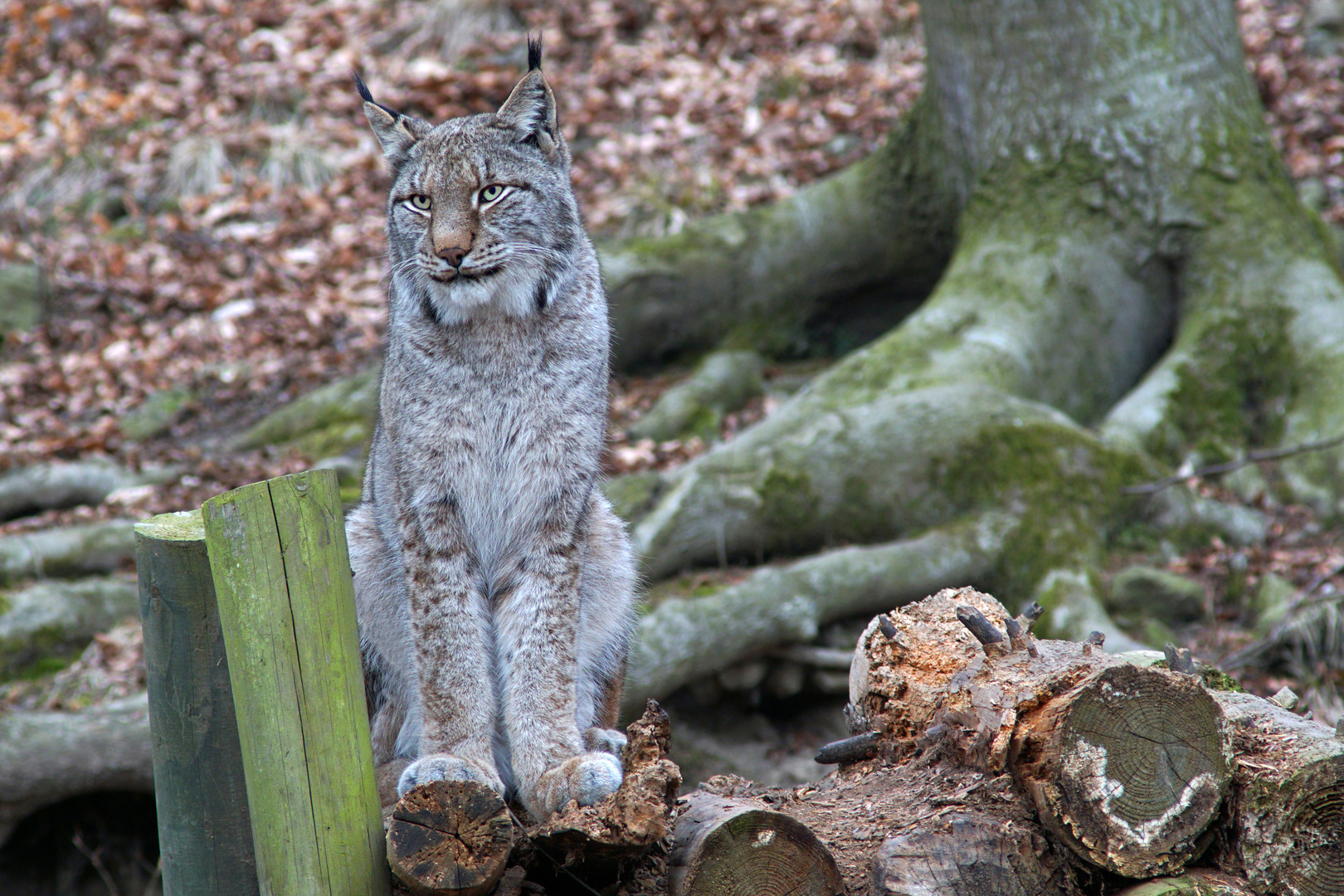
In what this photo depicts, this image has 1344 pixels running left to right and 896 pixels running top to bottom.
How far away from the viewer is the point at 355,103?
10555mm

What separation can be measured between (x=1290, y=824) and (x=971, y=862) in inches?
28.0

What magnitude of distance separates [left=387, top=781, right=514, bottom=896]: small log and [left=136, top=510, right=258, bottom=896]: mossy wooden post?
0.51 metres

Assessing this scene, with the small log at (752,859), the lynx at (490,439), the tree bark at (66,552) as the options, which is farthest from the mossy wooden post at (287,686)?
the tree bark at (66,552)

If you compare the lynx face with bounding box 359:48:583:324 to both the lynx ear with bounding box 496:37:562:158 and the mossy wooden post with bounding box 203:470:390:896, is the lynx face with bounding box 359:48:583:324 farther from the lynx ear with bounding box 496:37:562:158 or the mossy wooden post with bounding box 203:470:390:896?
the mossy wooden post with bounding box 203:470:390:896

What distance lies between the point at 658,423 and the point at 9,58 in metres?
8.76

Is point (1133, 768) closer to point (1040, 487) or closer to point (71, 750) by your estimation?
point (1040, 487)

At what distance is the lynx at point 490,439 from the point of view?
10.4 ft

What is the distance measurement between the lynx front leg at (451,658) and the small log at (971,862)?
1118mm

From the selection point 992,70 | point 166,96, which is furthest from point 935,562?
point 166,96

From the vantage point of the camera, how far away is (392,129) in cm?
345

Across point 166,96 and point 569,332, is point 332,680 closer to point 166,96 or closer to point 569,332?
point 569,332

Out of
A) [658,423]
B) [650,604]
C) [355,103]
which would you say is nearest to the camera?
[650,604]

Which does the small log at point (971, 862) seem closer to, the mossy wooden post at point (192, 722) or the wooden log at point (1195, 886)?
the wooden log at point (1195, 886)

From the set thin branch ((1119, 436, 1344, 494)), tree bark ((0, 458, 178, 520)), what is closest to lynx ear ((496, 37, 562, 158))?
thin branch ((1119, 436, 1344, 494))
